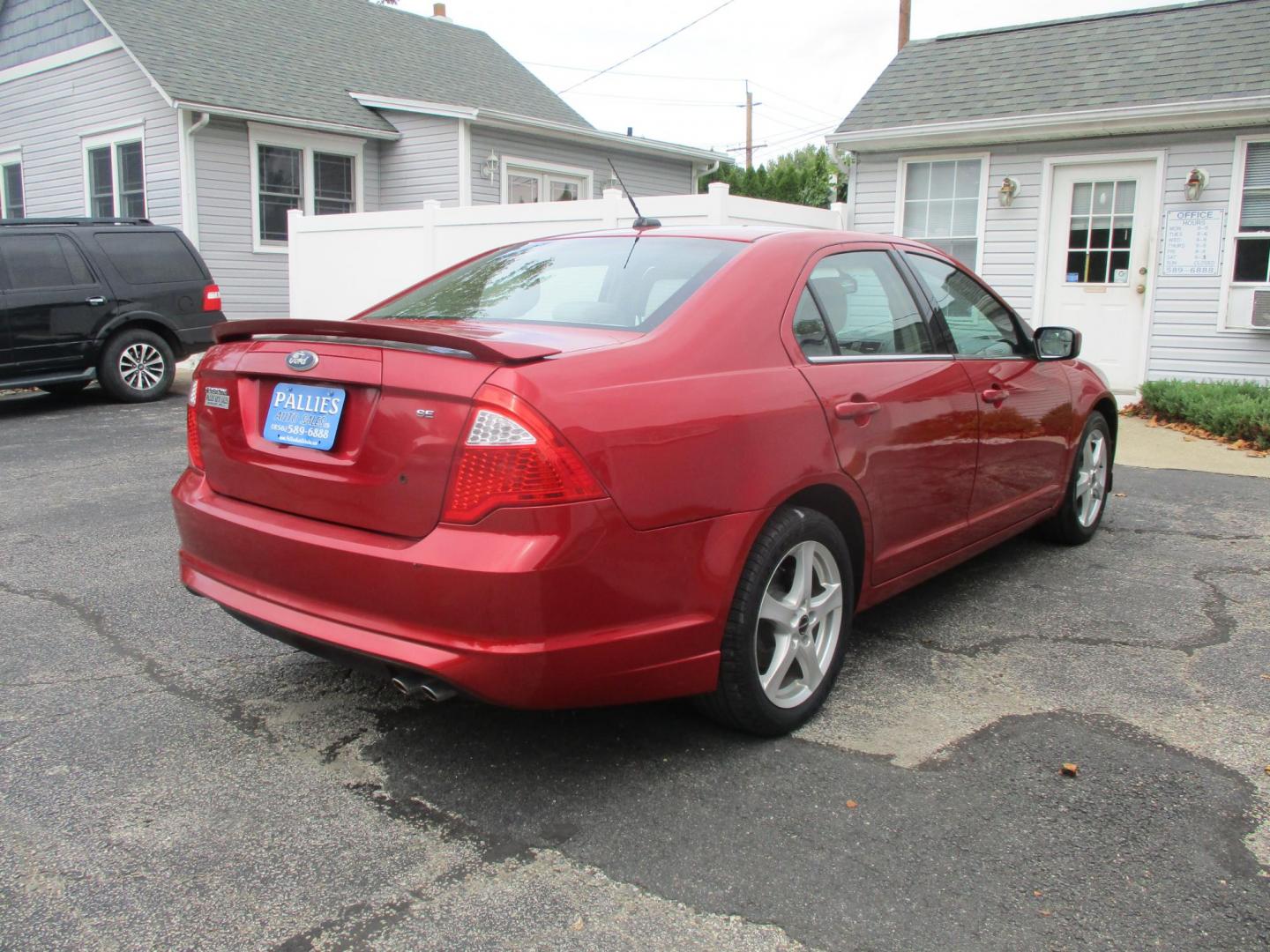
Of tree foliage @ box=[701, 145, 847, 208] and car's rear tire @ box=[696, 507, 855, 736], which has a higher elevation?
tree foliage @ box=[701, 145, 847, 208]

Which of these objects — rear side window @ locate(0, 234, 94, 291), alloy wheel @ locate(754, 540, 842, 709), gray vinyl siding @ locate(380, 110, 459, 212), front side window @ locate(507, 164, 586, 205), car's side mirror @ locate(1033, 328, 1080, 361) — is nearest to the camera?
alloy wheel @ locate(754, 540, 842, 709)

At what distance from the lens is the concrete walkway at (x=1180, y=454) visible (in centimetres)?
784

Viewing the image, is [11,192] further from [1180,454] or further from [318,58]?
[1180,454]

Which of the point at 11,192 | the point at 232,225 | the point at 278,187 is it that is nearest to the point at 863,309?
the point at 232,225

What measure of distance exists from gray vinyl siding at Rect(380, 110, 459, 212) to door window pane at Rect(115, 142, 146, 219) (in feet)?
11.3

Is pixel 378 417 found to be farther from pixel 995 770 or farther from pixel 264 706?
pixel 995 770

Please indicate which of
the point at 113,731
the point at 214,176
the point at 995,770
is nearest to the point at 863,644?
the point at 995,770

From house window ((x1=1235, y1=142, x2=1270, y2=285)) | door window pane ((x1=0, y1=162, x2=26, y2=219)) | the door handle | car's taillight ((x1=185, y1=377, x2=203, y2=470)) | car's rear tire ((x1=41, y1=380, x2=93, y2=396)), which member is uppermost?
door window pane ((x1=0, y1=162, x2=26, y2=219))

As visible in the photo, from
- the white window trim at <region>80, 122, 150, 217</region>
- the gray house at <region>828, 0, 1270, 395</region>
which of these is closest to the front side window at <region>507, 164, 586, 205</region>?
the white window trim at <region>80, 122, 150, 217</region>

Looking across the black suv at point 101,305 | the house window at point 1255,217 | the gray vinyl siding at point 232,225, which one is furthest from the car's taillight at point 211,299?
the house window at point 1255,217

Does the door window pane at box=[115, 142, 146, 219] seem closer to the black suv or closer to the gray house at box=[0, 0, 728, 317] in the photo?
the gray house at box=[0, 0, 728, 317]

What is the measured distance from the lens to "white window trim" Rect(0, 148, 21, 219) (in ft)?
58.3

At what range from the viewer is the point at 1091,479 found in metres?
5.52

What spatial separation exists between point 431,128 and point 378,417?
14.5 m
